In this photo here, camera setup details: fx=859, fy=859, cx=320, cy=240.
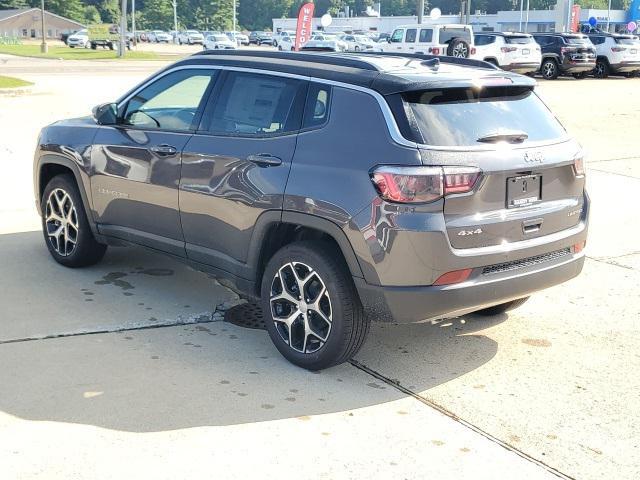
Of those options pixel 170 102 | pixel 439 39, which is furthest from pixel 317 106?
pixel 439 39

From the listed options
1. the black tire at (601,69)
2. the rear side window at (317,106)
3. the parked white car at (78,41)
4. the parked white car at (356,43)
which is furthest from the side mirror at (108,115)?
the parked white car at (78,41)

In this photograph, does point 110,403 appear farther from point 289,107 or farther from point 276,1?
point 276,1

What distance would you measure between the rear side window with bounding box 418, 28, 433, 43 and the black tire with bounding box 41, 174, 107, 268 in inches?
1069

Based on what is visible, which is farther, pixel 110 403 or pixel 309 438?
pixel 110 403

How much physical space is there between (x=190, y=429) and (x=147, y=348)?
1136mm

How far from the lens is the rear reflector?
4430 mm

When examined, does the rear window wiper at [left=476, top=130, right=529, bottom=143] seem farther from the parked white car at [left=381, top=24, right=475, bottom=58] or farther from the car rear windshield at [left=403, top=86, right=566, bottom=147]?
the parked white car at [left=381, top=24, right=475, bottom=58]

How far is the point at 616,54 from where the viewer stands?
113 feet

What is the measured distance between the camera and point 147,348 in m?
5.13

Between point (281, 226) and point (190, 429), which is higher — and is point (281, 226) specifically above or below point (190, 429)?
above

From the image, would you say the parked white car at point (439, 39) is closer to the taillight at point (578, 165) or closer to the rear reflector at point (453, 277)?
the taillight at point (578, 165)

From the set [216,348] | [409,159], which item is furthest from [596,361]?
[216,348]

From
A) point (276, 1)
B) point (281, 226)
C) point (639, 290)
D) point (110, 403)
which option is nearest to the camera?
point (110, 403)

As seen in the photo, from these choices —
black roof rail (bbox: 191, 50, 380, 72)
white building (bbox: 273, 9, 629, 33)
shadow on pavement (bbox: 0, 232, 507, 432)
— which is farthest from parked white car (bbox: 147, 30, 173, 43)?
black roof rail (bbox: 191, 50, 380, 72)
